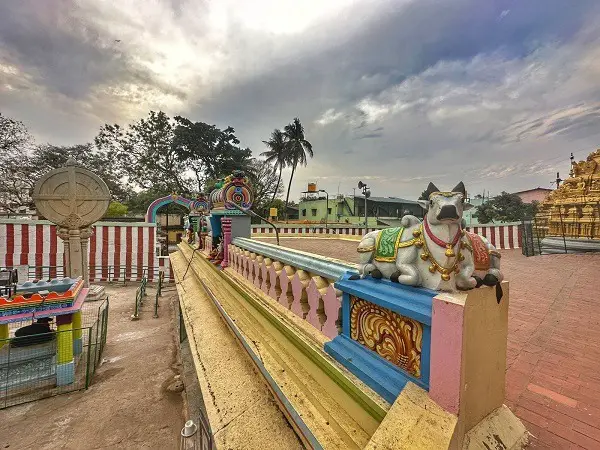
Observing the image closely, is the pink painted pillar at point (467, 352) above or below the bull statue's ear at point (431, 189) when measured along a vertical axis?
below

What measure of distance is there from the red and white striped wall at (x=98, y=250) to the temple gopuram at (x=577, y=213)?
17.4 meters

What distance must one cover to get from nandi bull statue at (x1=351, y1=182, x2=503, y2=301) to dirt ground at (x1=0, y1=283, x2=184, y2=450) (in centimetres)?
363

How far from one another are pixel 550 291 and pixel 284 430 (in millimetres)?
5102

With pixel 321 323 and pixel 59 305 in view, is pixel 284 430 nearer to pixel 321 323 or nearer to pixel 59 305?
pixel 321 323

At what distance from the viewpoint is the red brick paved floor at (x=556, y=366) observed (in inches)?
55.7

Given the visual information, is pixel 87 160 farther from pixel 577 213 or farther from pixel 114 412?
pixel 577 213

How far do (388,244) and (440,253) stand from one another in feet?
0.97

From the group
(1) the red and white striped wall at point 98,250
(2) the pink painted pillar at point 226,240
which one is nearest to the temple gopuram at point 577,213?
(2) the pink painted pillar at point 226,240

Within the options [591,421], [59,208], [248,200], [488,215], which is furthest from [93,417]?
[488,215]

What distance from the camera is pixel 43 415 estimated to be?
371 centimetres

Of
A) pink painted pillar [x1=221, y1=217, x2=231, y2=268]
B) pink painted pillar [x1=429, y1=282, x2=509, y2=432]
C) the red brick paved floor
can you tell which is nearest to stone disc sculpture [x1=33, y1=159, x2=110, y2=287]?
pink painted pillar [x1=221, y1=217, x2=231, y2=268]

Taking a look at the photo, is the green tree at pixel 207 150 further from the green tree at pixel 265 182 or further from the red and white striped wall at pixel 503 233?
the red and white striped wall at pixel 503 233

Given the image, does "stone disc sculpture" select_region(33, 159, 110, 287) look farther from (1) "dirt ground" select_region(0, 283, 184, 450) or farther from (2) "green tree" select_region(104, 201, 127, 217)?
(2) "green tree" select_region(104, 201, 127, 217)

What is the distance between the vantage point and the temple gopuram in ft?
33.5
